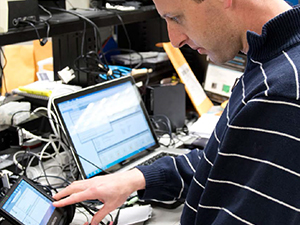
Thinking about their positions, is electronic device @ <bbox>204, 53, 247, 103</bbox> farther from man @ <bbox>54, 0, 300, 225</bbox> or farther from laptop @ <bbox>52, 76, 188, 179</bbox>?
man @ <bbox>54, 0, 300, 225</bbox>

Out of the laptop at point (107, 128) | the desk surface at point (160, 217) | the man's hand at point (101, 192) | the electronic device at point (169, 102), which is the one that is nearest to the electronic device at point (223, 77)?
the electronic device at point (169, 102)

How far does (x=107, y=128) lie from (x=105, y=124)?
2cm

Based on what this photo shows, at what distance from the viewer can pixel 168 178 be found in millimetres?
1127

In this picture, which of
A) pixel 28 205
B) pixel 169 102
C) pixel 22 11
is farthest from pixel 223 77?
pixel 28 205

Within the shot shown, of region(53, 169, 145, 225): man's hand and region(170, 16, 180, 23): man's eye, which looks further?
region(53, 169, 145, 225): man's hand

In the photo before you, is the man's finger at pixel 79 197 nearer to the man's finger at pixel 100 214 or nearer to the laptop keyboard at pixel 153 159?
the man's finger at pixel 100 214

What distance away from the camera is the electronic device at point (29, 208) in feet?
3.15

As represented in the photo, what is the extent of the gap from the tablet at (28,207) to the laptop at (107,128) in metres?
0.26

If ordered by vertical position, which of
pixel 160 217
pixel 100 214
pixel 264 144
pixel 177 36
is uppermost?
pixel 177 36

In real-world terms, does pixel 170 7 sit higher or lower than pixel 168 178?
higher

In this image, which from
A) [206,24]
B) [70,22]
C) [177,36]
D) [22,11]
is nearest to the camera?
[206,24]

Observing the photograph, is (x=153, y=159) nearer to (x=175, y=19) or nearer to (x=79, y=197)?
(x=79, y=197)

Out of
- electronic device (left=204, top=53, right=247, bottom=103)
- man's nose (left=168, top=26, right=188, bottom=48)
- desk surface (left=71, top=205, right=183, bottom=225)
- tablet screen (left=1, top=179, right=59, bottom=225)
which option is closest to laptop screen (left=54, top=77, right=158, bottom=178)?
desk surface (left=71, top=205, right=183, bottom=225)

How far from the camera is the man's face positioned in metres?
0.80
